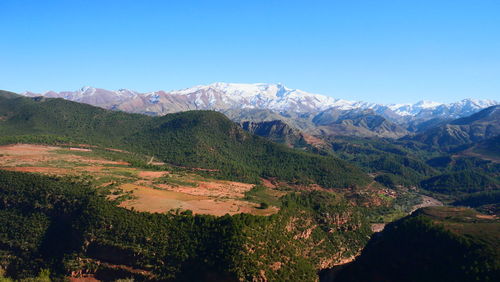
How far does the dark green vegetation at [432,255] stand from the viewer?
88688 millimetres

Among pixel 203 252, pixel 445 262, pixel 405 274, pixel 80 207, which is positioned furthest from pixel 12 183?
pixel 445 262

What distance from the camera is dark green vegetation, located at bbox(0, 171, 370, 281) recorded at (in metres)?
91.0

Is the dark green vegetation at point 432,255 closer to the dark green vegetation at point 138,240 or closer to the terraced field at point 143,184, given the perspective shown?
the dark green vegetation at point 138,240

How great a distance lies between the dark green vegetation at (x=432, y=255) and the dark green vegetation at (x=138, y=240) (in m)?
16.8

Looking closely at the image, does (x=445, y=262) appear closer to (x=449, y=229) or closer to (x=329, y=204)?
(x=449, y=229)

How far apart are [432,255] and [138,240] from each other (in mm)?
88387

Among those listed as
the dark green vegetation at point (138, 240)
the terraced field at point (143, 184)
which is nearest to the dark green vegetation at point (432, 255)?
the dark green vegetation at point (138, 240)

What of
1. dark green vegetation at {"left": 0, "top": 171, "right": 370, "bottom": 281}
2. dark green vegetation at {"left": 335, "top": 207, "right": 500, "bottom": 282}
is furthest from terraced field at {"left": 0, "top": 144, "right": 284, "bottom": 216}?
dark green vegetation at {"left": 335, "top": 207, "right": 500, "bottom": 282}

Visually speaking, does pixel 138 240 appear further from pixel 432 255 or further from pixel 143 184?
pixel 432 255

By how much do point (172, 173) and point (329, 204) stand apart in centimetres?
8799

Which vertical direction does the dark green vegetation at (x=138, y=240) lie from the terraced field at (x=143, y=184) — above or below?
below

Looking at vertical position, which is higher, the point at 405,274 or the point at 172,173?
the point at 172,173

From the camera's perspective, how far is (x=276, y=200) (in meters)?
149

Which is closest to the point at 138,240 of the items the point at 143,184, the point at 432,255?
the point at 143,184
